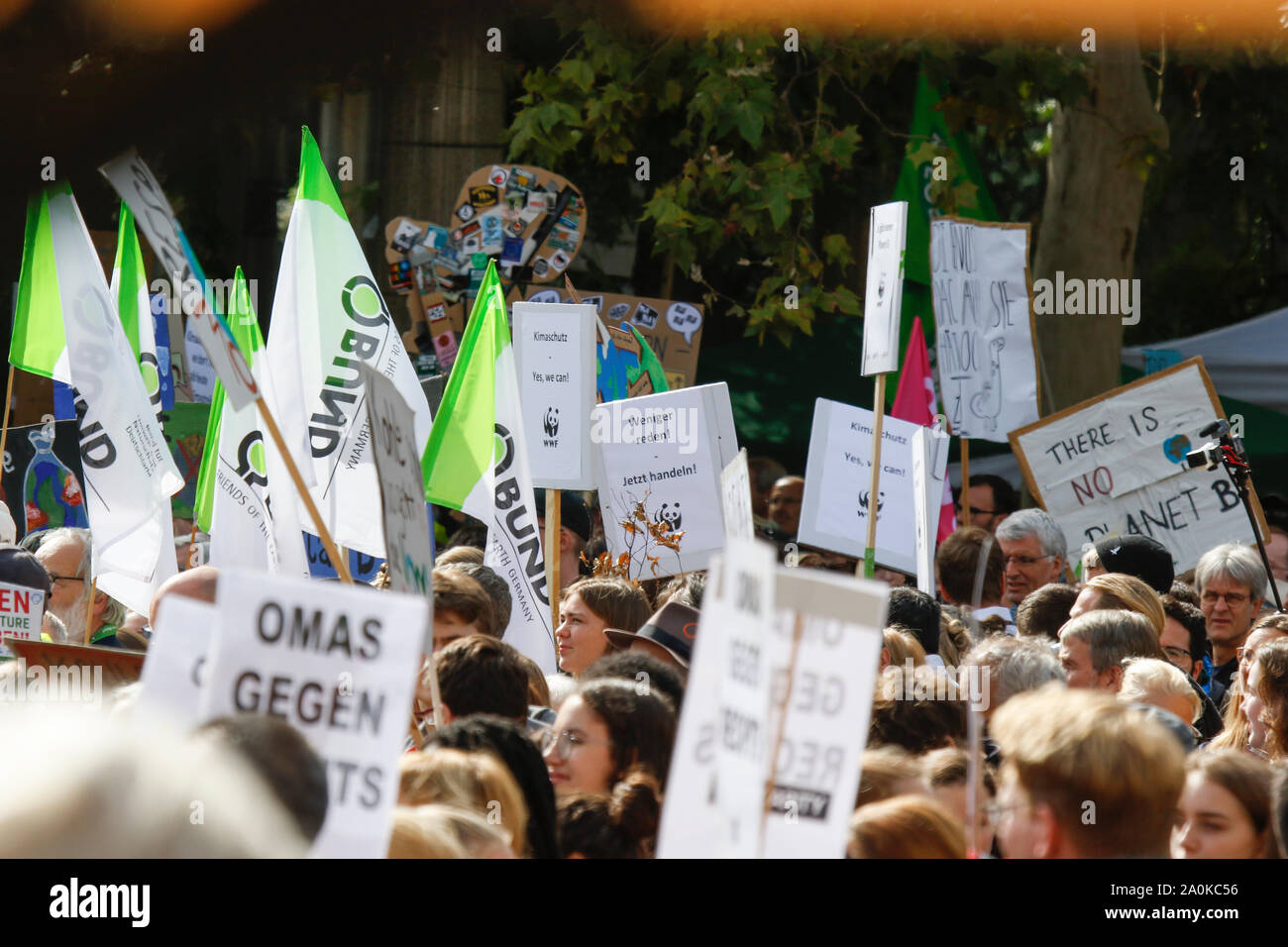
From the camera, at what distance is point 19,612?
14.8 ft

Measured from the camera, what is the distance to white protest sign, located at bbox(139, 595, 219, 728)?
2.13 m

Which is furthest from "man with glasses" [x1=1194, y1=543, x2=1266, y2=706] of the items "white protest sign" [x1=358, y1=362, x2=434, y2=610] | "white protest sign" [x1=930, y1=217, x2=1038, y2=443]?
"white protest sign" [x1=358, y1=362, x2=434, y2=610]

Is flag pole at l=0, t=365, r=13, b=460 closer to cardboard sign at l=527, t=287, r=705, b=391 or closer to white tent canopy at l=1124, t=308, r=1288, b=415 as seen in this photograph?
cardboard sign at l=527, t=287, r=705, b=391

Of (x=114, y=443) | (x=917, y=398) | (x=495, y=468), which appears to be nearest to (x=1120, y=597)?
(x=495, y=468)

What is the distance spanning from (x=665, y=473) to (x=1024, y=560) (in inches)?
65.0

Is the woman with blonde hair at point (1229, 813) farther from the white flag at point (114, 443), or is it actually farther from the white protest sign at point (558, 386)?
the white flag at point (114, 443)

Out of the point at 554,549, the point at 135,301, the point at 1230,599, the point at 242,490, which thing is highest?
the point at 135,301

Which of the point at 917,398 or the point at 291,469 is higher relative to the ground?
the point at 917,398

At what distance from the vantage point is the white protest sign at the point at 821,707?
197 centimetres

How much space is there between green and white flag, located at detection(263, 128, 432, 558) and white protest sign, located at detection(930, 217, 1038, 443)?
3221 millimetres

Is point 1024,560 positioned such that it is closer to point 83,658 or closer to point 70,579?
point 70,579
